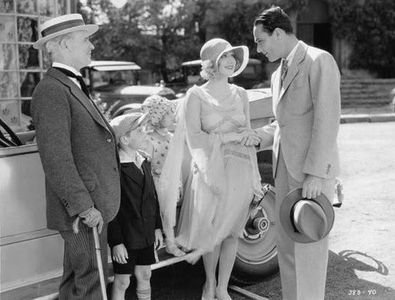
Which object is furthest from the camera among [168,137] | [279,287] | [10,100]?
[10,100]

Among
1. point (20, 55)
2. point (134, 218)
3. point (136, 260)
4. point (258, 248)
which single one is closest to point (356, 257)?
point (258, 248)

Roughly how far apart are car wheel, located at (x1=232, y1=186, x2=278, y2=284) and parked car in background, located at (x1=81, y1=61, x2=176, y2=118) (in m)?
9.26

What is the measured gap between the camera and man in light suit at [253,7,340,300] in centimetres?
299

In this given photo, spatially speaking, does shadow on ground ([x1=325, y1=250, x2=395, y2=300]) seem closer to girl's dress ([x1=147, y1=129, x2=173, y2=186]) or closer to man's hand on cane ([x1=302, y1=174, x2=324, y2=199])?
man's hand on cane ([x1=302, y1=174, x2=324, y2=199])

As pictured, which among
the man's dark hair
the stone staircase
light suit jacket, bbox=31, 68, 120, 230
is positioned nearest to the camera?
light suit jacket, bbox=31, 68, 120, 230

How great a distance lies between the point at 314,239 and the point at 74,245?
1.28m

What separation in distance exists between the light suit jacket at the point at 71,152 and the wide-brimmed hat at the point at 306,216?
953mm

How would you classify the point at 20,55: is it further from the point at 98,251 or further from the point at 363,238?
the point at 363,238

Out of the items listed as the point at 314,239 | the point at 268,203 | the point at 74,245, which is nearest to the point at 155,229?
the point at 74,245

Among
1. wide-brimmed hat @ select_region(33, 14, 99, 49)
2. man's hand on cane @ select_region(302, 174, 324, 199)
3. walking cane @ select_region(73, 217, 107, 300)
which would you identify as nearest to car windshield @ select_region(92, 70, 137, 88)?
wide-brimmed hat @ select_region(33, 14, 99, 49)

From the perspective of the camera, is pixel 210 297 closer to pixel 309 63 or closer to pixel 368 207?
pixel 309 63

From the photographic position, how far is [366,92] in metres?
21.8

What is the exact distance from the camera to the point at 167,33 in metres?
24.1

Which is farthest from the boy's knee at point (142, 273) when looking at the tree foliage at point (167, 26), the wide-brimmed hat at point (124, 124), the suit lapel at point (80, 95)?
the tree foliage at point (167, 26)
